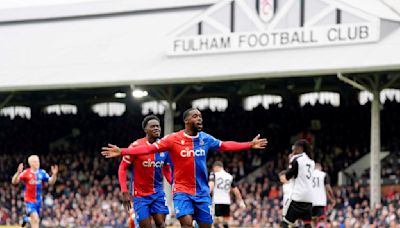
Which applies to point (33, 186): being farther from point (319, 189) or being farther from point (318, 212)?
point (319, 189)

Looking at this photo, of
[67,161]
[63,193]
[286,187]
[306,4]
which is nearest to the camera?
[286,187]

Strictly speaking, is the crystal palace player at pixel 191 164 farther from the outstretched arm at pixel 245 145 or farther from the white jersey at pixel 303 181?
the white jersey at pixel 303 181

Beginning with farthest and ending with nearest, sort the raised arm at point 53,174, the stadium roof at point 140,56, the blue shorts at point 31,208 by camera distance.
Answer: the stadium roof at point 140,56
the blue shorts at point 31,208
the raised arm at point 53,174

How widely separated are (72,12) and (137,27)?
4.14m

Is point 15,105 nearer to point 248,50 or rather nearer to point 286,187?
point 248,50

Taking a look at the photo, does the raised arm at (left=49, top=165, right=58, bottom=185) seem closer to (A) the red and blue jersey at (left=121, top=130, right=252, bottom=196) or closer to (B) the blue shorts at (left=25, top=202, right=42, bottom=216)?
(B) the blue shorts at (left=25, top=202, right=42, bottom=216)

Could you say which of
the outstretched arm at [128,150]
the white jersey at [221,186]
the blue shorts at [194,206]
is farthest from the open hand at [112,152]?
the white jersey at [221,186]

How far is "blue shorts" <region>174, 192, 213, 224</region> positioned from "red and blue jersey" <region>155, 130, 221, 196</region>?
66 mm

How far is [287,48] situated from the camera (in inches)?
1210

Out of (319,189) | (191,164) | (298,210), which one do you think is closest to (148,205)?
(191,164)

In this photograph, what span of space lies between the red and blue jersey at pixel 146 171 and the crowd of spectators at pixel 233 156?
36.8ft

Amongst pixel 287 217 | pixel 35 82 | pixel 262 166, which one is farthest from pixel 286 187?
pixel 35 82

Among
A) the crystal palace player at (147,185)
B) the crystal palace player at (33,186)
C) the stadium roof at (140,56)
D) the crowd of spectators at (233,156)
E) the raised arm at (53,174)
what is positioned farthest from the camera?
the crowd of spectators at (233,156)

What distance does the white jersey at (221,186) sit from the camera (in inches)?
922
